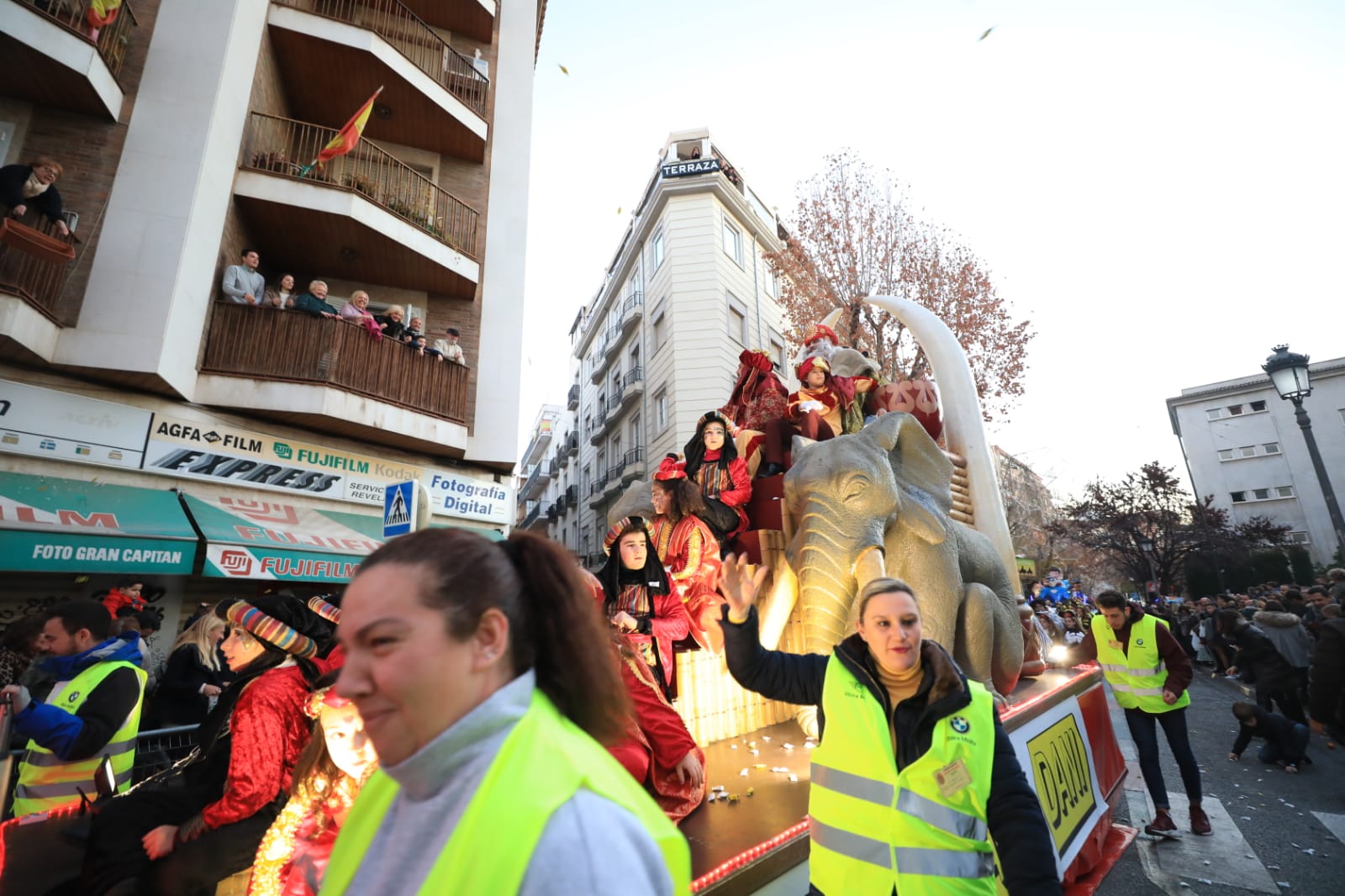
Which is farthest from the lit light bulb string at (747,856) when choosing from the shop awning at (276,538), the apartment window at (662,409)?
the apartment window at (662,409)

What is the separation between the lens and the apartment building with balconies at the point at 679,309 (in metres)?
19.0

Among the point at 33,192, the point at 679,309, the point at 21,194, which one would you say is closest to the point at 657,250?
the point at 679,309

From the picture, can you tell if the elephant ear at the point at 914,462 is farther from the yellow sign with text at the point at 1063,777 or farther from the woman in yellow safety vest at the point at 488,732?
the woman in yellow safety vest at the point at 488,732

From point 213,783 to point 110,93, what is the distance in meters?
9.68

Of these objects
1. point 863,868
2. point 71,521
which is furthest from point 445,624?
point 71,521

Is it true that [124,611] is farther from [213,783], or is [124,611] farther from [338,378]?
[213,783]

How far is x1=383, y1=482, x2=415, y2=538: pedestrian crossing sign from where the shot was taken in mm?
3312

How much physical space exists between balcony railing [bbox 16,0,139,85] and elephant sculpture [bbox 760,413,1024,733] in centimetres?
1030

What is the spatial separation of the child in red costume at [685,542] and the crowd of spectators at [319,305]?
715 centimetres

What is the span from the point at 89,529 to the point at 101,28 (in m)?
6.50

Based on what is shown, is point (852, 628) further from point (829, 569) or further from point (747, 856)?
point (747, 856)

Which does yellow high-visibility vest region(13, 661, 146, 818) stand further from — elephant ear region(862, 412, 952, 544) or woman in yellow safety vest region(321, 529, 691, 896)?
elephant ear region(862, 412, 952, 544)

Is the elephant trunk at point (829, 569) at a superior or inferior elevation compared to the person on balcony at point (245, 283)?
inferior

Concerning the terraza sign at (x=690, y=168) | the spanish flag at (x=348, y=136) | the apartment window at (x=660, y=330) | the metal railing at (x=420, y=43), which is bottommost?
the spanish flag at (x=348, y=136)
